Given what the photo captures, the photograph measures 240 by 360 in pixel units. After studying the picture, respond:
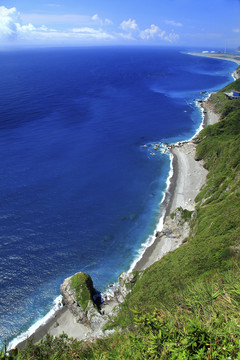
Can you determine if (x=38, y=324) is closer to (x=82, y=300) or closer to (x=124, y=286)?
(x=82, y=300)

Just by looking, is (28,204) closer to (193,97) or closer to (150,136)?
(150,136)

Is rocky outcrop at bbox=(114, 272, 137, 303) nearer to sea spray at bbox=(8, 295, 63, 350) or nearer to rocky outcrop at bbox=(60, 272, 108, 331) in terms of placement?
rocky outcrop at bbox=(60, 272, 108, 331)

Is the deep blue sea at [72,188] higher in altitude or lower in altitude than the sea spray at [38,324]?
higher

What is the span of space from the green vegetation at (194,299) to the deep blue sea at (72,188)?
11978 millimetres

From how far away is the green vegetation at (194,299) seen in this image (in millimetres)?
8828

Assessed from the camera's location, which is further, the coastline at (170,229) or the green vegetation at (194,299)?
the coastline at (170,229)

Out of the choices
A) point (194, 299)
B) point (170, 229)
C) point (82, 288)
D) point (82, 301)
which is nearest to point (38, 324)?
point (82, 301)

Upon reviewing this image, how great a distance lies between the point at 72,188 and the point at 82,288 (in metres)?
29.9

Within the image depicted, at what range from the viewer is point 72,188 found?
192 ft

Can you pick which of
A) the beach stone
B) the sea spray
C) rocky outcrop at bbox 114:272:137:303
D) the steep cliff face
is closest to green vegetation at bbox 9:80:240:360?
rocky outcrop at bbox 114:272:137:303

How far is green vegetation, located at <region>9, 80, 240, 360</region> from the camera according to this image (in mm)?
8828

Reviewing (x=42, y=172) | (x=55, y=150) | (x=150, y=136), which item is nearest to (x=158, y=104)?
(x=150, y=136)

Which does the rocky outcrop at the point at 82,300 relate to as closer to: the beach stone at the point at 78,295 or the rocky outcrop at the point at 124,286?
the beach stone at the point at 78,295

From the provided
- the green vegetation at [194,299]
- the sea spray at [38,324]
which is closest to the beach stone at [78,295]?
the sea spray at [38,324]
